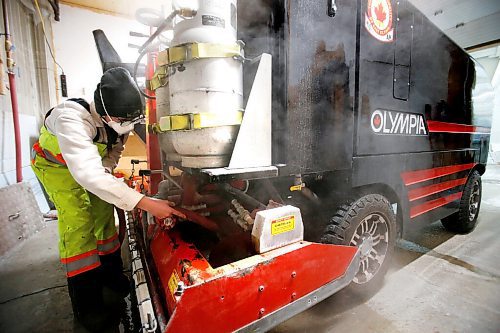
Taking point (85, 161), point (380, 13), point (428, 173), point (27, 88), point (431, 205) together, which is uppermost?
point (27, 88)

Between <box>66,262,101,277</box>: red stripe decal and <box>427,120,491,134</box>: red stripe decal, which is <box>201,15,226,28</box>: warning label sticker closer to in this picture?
<box>66,262,101,277</box>: red stripe decal

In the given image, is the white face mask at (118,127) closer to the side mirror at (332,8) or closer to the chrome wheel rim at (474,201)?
the side mirror at (332,8)

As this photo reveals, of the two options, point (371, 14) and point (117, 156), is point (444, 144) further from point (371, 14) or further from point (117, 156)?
point (117, 156)

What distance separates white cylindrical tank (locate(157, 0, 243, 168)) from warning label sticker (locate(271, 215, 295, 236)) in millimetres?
453

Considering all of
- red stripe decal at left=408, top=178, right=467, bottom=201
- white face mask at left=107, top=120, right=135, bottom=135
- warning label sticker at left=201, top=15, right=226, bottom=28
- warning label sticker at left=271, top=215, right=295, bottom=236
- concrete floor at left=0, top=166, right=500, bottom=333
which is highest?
warning label sticker at left=201, top=15, right=226, bottom=28

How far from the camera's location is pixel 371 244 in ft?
7.02

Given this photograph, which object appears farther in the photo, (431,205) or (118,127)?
(431,205)

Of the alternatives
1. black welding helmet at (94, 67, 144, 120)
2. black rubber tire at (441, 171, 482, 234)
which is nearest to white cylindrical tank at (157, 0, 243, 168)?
black welding helmet at (94, 67, 144, 120)

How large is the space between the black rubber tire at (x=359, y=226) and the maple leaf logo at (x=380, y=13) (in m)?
1.41

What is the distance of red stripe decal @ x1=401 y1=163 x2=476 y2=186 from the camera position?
94.5 inches

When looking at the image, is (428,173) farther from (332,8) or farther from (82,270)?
(82,270)

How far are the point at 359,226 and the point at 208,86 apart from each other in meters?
1.61

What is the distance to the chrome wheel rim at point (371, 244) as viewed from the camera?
205 cm

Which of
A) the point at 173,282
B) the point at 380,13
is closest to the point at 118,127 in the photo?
the point at 173,282
